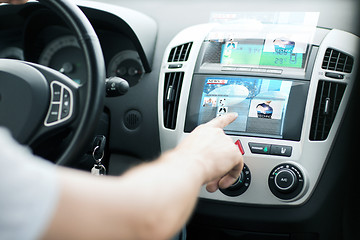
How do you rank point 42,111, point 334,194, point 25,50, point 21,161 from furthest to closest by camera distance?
point 25,50 < point 334,194 < point 42,111 < point 21,161

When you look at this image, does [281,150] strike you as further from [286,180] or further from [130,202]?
[130,202]

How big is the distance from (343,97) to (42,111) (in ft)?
2.74

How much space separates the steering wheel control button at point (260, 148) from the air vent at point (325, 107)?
131 millimetres

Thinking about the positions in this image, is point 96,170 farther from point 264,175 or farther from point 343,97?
point 343,97

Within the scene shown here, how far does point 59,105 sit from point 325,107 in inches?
29.6

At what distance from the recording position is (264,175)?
3.88 ft

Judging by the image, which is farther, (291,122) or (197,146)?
(291,122)

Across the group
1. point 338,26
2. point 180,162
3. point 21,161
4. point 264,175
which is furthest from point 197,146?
point 338,26

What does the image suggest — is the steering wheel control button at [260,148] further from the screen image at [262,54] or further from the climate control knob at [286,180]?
the screen image at [262,54]

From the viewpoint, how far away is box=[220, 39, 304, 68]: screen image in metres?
1.21

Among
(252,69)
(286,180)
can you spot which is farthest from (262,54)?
(286,180)

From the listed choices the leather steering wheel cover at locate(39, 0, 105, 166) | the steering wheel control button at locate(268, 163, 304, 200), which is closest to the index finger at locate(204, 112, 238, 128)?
the leather steering wheel cover at locate(39, 0, 105, 166)

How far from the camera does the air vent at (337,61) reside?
118 cm

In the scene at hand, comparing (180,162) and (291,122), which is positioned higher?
(180,162)
